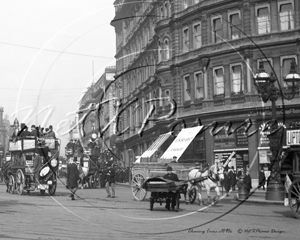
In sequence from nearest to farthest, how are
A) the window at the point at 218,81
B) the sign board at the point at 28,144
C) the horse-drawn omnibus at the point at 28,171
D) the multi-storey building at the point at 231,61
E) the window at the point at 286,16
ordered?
the horse-drawn omnibus at the point at 28,171 → the sign board at the point at 28,144 → the multi-storey building at the point at 231,61 → the window at the point at 286,16 → the window at the point at 218,81

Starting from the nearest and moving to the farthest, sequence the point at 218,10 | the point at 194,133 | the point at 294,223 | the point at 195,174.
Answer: the point at 194,133, the point at 294,223, the point at 195,174, the point at 218,10

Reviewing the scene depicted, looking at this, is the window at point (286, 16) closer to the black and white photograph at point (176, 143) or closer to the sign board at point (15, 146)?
the black and white photograph at point (176, 143)

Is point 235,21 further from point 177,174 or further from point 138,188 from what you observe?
point 177,174

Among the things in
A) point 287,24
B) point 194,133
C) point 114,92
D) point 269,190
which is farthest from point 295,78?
point 287,24

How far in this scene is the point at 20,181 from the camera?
2658 centimetres

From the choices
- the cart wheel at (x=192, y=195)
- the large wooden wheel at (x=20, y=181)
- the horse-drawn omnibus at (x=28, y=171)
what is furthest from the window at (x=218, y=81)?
the cart wheel at (x=192, y=195)

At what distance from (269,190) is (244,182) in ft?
4.69

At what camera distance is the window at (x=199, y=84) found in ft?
127

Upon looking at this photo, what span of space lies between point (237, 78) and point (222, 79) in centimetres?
99

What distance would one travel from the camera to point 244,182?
2411 centimetres

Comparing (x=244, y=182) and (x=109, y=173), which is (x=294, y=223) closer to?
(x=244, y=182)

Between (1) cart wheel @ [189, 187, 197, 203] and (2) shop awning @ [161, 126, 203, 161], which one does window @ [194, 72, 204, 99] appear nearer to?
(1) cart wheel @ [189, 187, 197, 203]

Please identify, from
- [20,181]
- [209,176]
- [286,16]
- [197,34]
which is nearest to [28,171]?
[20,181]

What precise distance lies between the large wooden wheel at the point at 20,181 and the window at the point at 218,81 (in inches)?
639
